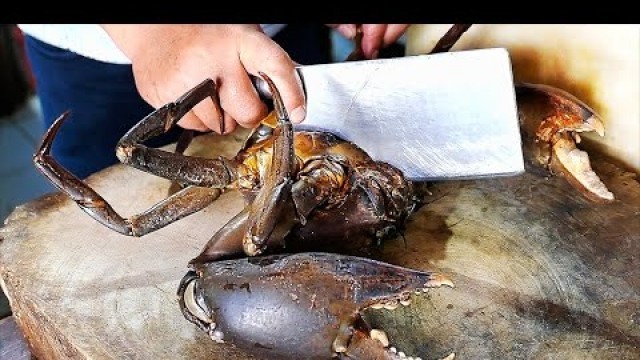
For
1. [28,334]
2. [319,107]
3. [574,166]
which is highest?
[319,107]

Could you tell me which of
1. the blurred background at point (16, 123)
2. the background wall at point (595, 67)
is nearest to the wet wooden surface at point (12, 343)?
the background wall at point (595, 67)

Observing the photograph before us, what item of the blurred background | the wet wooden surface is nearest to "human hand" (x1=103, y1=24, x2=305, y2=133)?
the wet wooden surface

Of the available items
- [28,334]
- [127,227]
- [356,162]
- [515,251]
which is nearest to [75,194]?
[127,227]

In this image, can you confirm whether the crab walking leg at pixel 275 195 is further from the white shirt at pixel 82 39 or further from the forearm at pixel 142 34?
the white shirt at pixel 82 39

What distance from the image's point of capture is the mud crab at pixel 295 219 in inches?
33.2

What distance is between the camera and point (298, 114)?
1.04 meters

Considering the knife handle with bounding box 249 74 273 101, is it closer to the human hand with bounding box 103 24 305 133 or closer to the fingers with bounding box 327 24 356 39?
the human hand with bounding box 103 24 305 133

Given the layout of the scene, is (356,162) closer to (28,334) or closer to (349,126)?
(349,126)

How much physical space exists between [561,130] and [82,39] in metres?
0.75

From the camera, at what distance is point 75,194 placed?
942 millimetres

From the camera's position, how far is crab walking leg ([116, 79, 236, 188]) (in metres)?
0.93

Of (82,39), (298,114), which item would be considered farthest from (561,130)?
(82,39)

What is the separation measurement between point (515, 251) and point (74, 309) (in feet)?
1.72

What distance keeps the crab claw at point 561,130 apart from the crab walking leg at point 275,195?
1.12 feet
